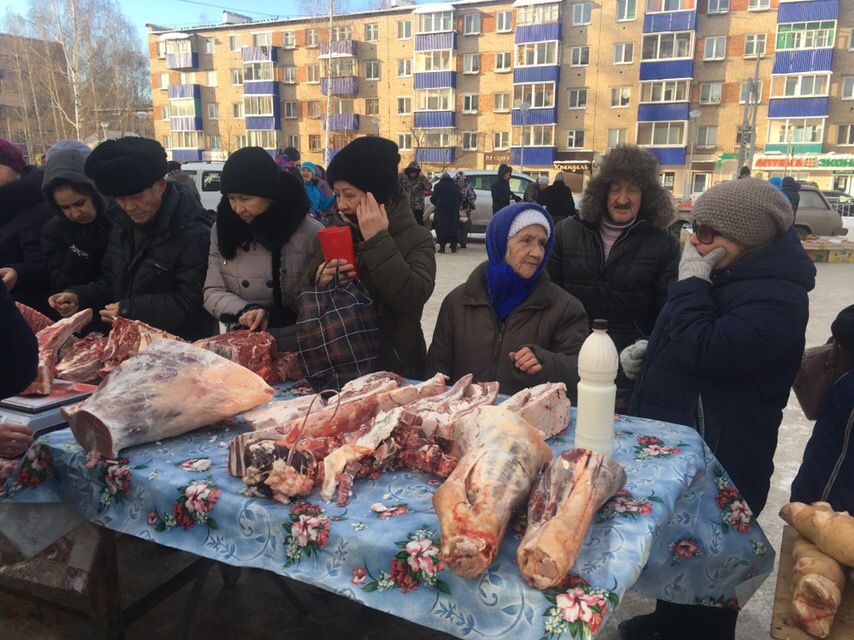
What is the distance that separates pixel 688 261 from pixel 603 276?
104 centimetres

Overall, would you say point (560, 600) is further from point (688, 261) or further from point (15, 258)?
point (15, 258)

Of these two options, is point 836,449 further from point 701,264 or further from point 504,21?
point 504,21

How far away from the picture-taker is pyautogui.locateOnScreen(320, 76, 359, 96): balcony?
140 ft

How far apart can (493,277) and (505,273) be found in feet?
0.19

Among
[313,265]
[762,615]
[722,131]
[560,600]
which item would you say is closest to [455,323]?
[313,265]

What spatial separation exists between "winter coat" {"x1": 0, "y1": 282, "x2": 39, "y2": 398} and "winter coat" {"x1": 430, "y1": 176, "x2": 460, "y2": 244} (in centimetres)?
1211

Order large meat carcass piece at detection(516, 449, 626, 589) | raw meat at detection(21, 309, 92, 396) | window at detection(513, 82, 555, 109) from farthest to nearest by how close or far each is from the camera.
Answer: window at detection(513, 82, 555, 109)
raw meat at detection(21, 309, 92, 396)
large meat carcass piece at detection(516, 449, 626, 589)

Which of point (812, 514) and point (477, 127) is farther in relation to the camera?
point (477, 127)

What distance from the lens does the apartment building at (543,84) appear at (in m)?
33.6

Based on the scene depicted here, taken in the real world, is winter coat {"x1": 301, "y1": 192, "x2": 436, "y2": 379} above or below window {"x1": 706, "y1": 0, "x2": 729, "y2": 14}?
below

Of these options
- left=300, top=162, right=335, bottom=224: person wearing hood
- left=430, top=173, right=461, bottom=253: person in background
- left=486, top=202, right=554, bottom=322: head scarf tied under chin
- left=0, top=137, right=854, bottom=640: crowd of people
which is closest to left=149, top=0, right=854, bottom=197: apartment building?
left=430, top=173, right=461, bottom=253: person in background

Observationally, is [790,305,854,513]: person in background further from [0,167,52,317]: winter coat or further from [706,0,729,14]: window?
[706,0,729,14]: window

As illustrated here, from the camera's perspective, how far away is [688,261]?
226cm

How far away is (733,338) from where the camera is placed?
2.08m
